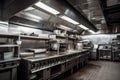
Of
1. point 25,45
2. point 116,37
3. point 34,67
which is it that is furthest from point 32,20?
point 116,37

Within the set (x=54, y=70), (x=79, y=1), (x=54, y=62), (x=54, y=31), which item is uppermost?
(x=79, y=1)

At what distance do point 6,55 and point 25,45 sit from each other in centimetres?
102

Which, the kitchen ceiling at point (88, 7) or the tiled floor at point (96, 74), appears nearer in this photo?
the kitchen ceiling at point (88, 7)

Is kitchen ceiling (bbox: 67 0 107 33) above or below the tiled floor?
above

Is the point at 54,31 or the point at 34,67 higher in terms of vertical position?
the point at 54,31

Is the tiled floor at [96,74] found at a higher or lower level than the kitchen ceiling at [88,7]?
lower

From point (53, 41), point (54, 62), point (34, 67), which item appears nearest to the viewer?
point (34, 67)

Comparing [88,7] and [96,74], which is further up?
[88,7]

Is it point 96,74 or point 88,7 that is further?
point 96,74

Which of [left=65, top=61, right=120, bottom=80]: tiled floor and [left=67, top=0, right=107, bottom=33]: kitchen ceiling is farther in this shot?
[left=65, top=61, right=120, bottom=80]: tiled floor

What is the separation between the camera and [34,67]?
7.70 ft

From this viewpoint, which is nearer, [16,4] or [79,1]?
[16,4]

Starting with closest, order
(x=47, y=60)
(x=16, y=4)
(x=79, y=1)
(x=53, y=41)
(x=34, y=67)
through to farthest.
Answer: (x=16, y=4) → (x=34, y=67) → (x=79, y=1) → (x=47, y=60) → (x=53, y=41)

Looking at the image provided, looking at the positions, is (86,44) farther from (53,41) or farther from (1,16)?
(1,16)
